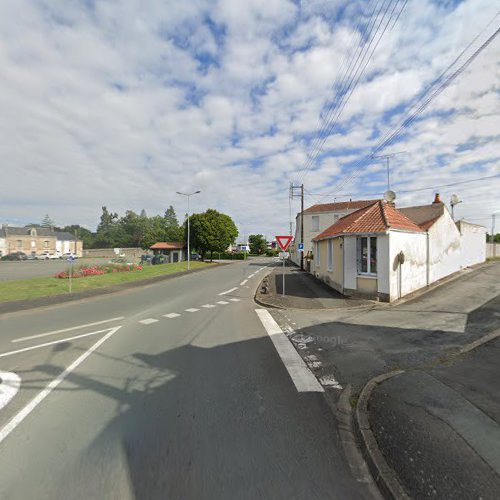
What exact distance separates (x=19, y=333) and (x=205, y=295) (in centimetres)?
743

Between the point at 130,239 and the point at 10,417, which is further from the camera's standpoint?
the point at 130,239

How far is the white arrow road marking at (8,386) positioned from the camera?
3750 millimetres

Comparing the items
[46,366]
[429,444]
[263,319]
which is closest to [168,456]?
[429,444]

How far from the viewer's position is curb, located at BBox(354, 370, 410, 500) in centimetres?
228

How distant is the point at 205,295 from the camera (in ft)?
43.8

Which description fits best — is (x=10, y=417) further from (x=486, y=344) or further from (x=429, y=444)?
(x=486, y=344)

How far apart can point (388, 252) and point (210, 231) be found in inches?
1281

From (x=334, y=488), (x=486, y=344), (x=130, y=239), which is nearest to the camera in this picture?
(x=334, y=488)

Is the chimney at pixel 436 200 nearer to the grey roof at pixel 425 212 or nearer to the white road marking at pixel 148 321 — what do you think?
the grey roof at pixel 425 212

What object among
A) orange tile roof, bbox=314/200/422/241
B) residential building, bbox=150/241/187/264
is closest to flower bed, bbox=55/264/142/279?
orange tile roof, bbox=314/200/422/241

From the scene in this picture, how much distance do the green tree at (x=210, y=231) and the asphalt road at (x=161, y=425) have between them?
Answer: 34800mm

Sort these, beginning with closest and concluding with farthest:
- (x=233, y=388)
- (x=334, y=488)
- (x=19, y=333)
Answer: (x=334, y=488) < (x=233, y=388) < (x=19, y=333)

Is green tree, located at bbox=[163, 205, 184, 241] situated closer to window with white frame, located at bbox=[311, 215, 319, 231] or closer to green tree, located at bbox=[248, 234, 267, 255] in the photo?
green tree, located at bbox=[248, 234, 267, 255]

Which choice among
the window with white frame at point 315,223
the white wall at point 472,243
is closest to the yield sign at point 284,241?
the white wall at point 472,243
